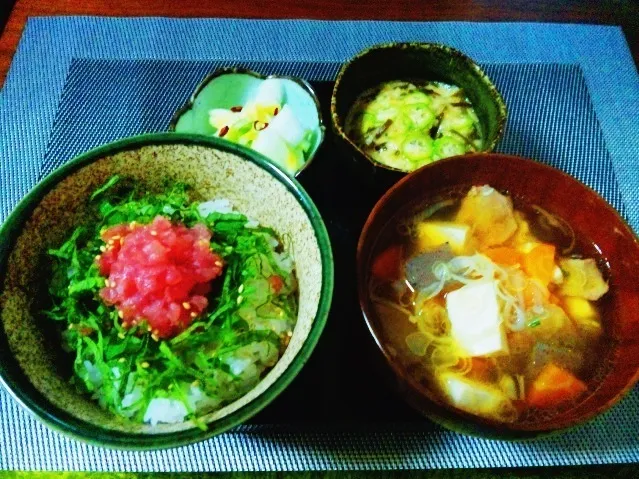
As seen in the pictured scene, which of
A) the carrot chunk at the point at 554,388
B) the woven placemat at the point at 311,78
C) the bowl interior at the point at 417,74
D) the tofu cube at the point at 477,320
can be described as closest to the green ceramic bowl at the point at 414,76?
the bowl interior at the point at 417,74

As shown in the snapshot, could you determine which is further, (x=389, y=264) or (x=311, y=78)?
(x=311, y=78)

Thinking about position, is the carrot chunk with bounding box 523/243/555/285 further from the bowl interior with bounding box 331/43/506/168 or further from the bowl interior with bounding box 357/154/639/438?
the bowl interior with bounding box 331/43/506/168

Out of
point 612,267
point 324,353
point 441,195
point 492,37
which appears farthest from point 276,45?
point 612,267

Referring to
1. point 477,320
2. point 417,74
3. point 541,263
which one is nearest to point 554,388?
point 477,320

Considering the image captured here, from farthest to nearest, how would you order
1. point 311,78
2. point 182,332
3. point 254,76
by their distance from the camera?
point 311,78 < point 254,76 < point 182,332

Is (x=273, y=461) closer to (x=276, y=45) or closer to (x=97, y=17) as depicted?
(x=276, y=45)

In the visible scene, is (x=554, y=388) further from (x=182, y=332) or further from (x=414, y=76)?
(x=414, y=76)

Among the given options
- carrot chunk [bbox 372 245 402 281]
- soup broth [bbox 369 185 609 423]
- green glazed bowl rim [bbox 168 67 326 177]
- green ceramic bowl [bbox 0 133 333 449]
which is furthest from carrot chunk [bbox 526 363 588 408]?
green glazed bowl rim [bbox 168 67 326 177]
